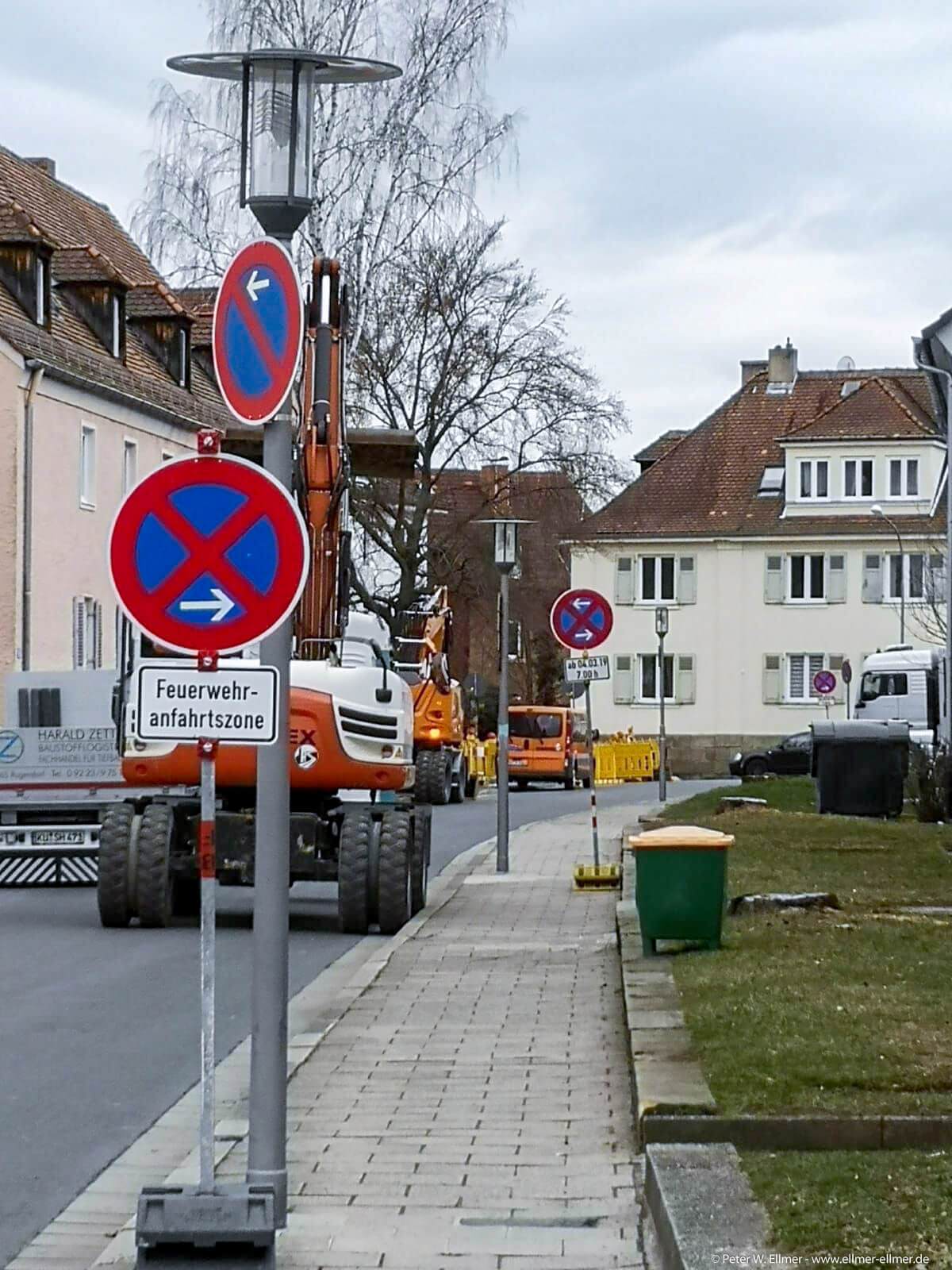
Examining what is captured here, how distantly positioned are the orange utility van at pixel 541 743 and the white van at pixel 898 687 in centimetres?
812

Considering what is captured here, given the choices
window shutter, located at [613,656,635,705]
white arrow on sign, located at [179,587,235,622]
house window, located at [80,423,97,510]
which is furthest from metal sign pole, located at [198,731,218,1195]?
window shutter, located at [613,656,635,705]

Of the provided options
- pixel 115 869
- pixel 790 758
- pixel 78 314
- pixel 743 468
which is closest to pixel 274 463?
pixel 115 869

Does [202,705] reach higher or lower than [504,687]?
lower

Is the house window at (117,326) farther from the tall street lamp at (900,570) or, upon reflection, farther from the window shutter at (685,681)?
the window shutter at (685,681)

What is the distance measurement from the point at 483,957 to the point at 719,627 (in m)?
61.8

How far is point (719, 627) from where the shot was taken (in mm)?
76875

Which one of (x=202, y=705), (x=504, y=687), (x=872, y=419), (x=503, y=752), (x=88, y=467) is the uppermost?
(x=872, y=419)

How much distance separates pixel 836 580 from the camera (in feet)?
251

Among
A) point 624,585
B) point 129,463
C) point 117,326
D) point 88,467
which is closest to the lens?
point 88,467

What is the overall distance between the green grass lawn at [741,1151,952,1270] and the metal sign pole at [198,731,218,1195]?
1704 mm

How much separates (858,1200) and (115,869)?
12.1 m

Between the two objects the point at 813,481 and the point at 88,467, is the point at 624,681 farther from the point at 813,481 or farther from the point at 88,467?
the point at 88,467

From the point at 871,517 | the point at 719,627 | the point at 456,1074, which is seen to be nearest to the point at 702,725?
the point at 719,627

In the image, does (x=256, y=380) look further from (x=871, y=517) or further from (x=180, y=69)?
(x=871, y=517)
